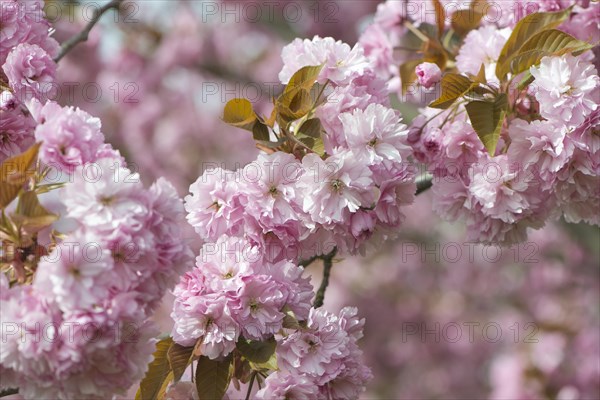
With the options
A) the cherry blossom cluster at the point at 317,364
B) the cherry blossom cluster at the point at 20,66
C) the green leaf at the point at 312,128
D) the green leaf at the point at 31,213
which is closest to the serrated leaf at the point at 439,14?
the green leaf at the point at 312,128

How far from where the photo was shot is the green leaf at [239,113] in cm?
159

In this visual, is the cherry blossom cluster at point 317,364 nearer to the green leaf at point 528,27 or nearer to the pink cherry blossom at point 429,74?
the pink cherry blossom at point 429,74

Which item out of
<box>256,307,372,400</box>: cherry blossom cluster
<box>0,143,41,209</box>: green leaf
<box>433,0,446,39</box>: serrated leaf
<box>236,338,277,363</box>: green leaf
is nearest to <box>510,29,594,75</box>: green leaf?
<box>433,0,446,39</box>: serrated leaf

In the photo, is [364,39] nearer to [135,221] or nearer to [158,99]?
[135,221]

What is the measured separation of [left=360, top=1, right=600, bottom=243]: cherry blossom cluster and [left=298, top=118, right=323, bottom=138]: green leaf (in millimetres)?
295

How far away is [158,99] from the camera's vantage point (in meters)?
6.44

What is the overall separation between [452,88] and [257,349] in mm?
681

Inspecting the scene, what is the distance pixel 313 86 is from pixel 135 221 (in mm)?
592

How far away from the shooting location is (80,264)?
120 centimetres

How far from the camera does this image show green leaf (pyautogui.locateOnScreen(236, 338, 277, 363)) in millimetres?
1470

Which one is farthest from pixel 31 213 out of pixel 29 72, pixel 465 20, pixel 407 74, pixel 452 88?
pixel 465 20

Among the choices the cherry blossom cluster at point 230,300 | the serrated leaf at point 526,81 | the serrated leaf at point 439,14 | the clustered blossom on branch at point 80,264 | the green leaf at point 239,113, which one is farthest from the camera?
the serrated leaf at point 439,14

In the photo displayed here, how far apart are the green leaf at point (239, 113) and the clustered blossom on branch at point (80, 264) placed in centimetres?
32

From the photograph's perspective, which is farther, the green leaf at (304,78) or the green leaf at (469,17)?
the green leaf at (469,17)
